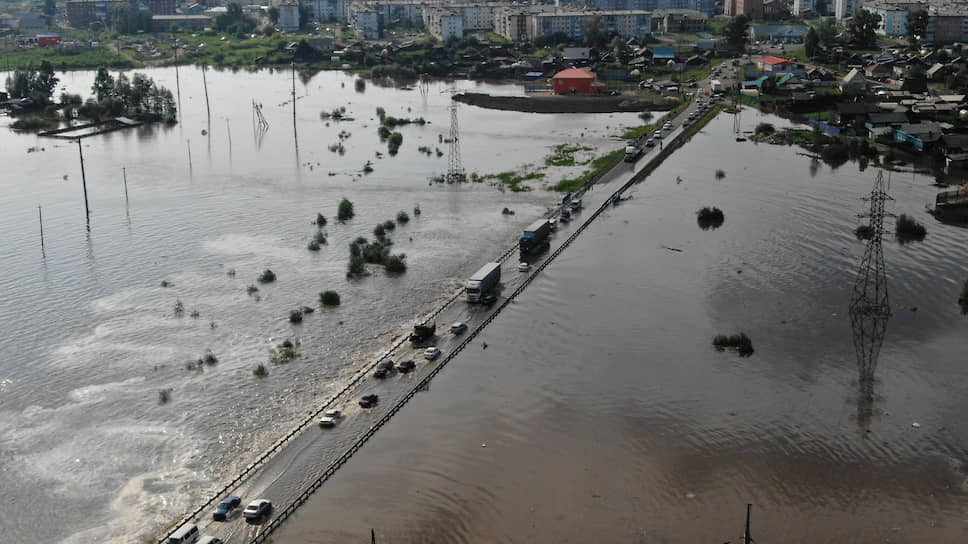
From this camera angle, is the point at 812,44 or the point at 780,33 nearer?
the point at 812,44

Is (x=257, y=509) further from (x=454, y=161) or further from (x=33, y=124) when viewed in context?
(x=33, y=124)

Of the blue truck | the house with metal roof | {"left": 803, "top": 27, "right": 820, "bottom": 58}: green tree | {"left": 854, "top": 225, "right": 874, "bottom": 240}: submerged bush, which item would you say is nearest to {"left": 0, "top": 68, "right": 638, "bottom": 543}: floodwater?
the blue truck

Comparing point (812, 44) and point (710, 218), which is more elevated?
point (812, 44)

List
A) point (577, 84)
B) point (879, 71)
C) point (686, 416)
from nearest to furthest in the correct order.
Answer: point (686, 416) → point (577, 84) → point (879, 71)

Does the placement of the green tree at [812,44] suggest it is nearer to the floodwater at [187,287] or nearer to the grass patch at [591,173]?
the floodwater at [187,287]

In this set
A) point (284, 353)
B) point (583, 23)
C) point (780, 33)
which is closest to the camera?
point (284, 353)

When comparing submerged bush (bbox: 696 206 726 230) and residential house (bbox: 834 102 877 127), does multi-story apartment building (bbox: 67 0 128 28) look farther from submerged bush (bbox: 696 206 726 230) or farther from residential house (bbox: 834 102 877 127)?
submerged bush (bbox: 696 206 726 230)

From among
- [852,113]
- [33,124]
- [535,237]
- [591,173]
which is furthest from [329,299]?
[33,124]
